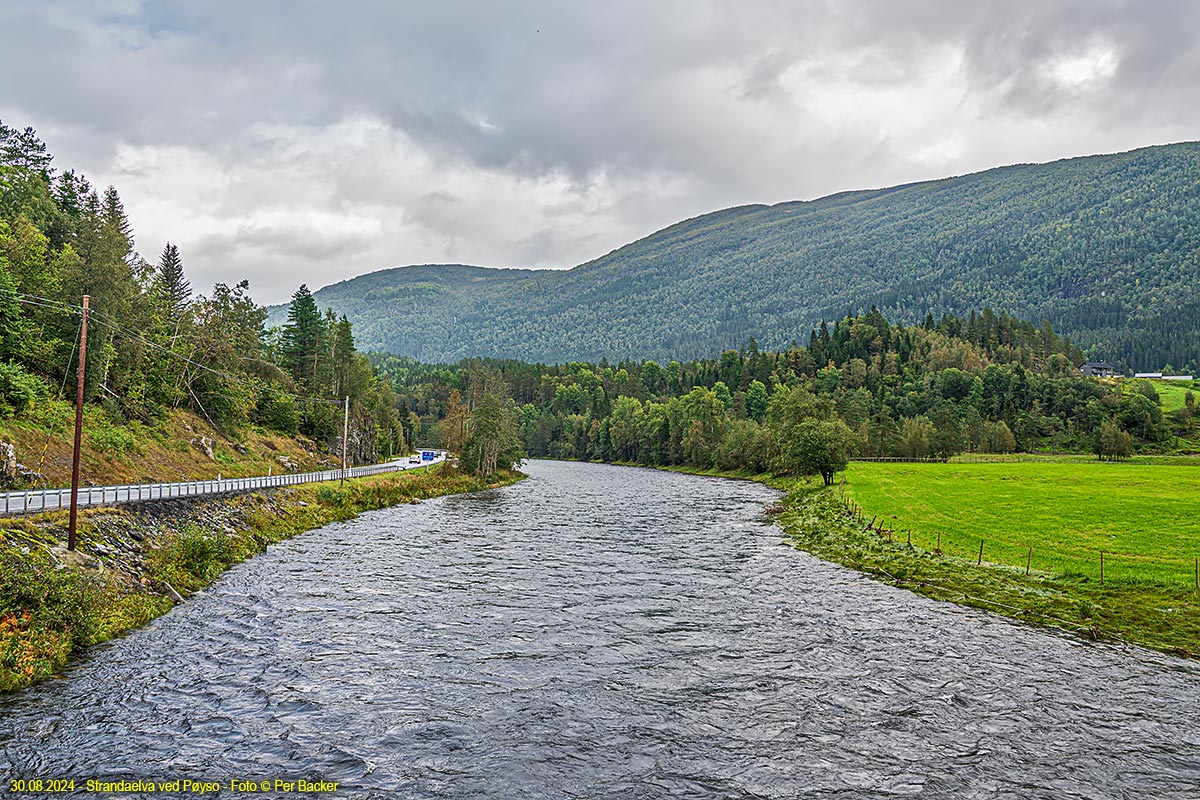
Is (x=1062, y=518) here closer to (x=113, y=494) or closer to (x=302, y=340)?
(x=113, y=494)

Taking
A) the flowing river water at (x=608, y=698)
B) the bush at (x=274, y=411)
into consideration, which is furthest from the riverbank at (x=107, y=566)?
the bush at (x=274, y=411)

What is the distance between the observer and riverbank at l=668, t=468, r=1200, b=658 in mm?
28609

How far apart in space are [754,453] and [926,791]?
123674 millimetres

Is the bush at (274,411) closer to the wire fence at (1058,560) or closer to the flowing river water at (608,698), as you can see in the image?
the flowing river water at (608,698)

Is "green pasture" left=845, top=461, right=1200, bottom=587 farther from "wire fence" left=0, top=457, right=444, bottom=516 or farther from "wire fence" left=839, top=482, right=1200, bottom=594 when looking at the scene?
"wire fence" left=0, top=457, right=444, bottom=516

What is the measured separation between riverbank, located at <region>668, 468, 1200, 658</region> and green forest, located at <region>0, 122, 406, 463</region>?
2090 inches

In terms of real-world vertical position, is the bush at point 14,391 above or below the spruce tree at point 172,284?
below

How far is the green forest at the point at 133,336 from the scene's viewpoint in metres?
59.2

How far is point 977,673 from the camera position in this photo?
24297 mm

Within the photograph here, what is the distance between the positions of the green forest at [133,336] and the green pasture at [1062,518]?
198 ft

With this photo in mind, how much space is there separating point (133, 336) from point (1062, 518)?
264ft

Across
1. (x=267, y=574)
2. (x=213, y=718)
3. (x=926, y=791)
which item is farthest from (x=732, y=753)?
(x=267, y=574)

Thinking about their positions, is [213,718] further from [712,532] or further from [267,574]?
[712,532]

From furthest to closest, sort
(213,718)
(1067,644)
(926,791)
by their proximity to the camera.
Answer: (1067,644)
(213,718)
(926,791)
